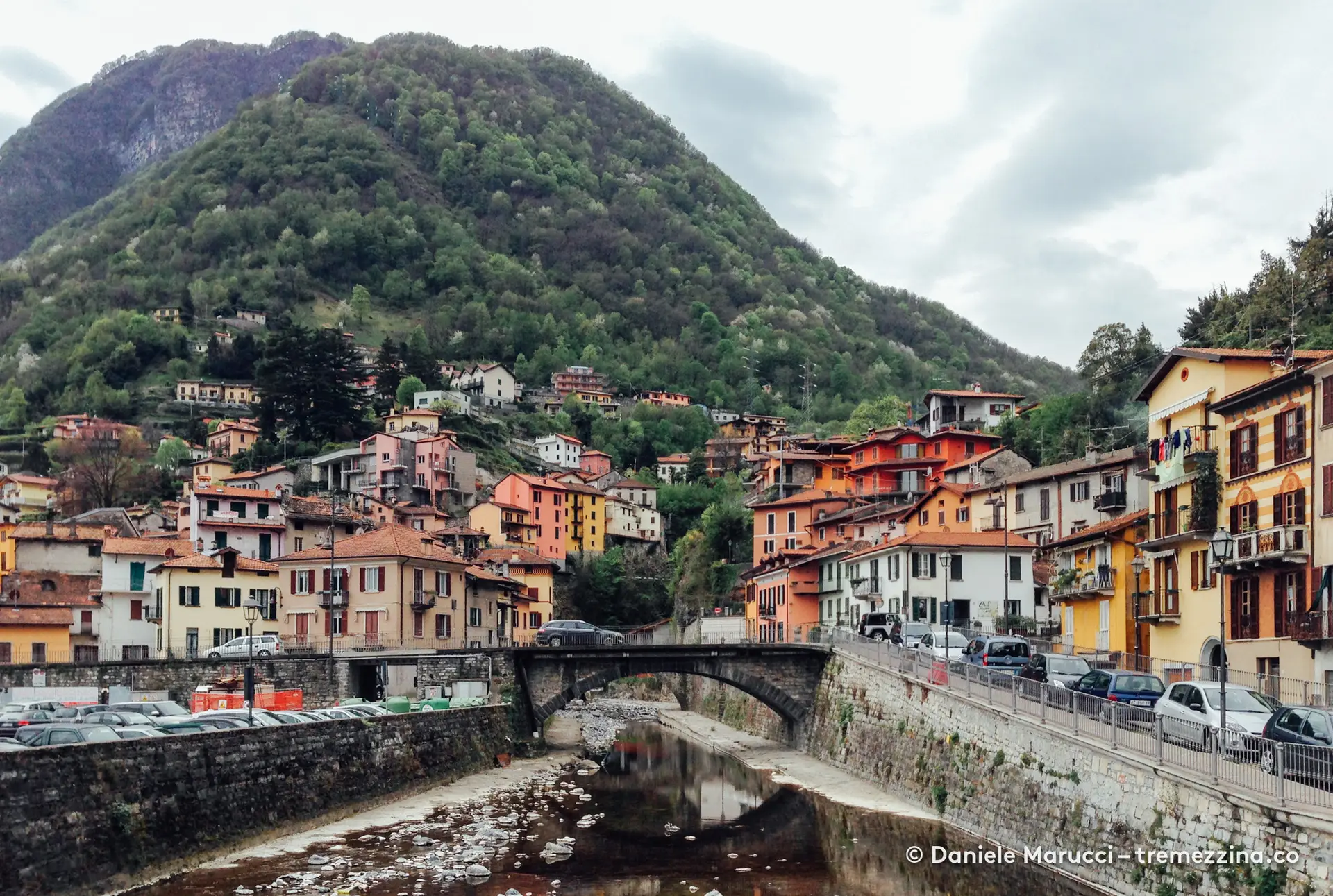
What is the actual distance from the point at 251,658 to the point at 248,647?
8001mm

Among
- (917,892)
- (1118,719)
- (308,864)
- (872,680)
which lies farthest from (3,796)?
(872,680)

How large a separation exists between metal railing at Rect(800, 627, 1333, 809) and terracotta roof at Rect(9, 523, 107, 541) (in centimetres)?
6390

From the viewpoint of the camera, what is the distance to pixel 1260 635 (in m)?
48.3

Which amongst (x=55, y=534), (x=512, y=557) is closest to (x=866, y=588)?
(x=512, y=557)

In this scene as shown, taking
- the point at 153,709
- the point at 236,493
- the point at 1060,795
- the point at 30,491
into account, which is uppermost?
the point at 30,491

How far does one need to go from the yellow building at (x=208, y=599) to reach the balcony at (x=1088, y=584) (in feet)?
143

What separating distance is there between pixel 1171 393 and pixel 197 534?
6370 centimetres

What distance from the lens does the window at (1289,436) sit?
46.2 m

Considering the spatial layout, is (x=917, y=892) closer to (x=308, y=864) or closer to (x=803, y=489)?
(x=308, y=864)

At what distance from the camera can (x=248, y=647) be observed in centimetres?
7350

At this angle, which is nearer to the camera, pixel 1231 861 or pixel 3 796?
pixel 1231 861

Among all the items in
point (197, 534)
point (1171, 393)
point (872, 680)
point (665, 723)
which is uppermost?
point (1171, 393)

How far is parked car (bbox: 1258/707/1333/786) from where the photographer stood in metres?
27.6

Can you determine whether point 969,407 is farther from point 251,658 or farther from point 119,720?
point 119,720
